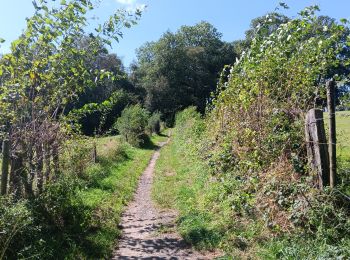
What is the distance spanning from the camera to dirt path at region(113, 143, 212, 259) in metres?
6.50

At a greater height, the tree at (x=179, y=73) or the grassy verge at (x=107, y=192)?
the tree at (x=179, y=73)

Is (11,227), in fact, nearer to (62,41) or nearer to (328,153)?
(62,41)

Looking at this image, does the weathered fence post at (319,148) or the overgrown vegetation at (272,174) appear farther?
the weathered fence post at (319,148)

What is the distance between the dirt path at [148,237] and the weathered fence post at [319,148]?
2333mm

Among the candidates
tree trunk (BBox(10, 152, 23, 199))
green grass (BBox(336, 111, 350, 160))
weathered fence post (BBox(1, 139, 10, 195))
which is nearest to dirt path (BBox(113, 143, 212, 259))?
tree trunk (BBox(10, 152, 23, 199))

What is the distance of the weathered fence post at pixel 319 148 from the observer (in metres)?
6.15

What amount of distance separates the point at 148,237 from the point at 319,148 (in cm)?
369

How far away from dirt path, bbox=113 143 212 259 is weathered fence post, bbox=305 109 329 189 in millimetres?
2333

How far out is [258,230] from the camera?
21.1 ft

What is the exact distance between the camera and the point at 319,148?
20.3 ft

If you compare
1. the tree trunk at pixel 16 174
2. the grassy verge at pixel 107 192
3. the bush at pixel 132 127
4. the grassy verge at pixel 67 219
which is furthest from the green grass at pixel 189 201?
the bush at pixel 132 127

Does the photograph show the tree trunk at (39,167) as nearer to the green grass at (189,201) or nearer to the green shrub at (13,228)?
the green shrub at (13,228)

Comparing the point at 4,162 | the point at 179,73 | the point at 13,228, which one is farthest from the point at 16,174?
the point at 179,73

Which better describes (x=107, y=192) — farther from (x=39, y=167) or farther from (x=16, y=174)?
(x=16, y=174)
